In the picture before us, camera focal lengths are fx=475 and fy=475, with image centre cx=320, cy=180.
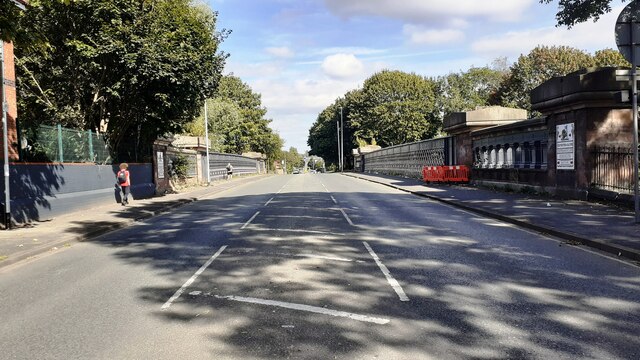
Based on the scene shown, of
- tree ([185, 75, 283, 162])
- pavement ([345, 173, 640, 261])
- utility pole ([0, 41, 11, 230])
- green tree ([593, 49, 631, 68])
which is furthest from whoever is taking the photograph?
tree ([185, 75, 283, 162])

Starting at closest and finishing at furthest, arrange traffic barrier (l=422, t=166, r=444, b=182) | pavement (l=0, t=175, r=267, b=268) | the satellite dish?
pavement (l=0, t=175, r=267, b=268), the satellite dish, traffic barrier (l=422, t=166, r=444, b=182)

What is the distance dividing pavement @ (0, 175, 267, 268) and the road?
57cm

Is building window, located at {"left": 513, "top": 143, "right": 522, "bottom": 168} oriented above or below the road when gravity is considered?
above

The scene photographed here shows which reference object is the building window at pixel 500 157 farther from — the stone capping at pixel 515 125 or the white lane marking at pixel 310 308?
the white lane marking at pixel 310 308

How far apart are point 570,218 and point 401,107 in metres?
58.5

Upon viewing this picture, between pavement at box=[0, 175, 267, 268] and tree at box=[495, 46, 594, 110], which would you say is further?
tree at box=[495, 46, 594, 110]

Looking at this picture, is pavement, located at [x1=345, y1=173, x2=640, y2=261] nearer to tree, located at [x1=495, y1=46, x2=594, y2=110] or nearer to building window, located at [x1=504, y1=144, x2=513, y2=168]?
building window, located at [x1=504, y1=144, x2=513, y2=168]

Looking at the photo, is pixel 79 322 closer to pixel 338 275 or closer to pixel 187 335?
pixel 187 335

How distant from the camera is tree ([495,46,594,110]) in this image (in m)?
52.4

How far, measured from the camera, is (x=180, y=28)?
1972 cm

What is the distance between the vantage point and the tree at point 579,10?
19328 mm

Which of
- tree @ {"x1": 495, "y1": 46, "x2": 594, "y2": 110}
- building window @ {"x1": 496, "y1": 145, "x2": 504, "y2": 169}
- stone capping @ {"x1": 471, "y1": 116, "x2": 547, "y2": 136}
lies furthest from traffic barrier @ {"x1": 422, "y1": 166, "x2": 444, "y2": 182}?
tree @ {"x1": 495, "y1": 46, "x2": 594, "y2": 110}

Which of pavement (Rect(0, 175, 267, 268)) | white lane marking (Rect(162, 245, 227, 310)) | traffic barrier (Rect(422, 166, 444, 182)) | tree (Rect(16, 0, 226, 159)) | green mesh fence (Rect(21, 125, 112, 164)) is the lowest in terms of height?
white lane marking (Rect(162, 245, 227, 310))

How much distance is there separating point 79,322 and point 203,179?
35.5 meters
